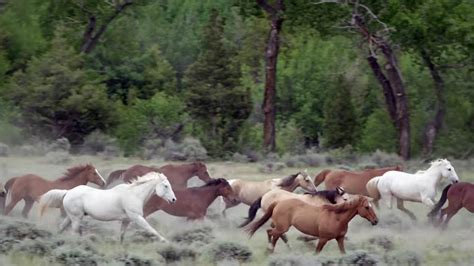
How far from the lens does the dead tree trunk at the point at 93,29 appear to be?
140ft

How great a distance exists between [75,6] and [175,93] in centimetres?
595

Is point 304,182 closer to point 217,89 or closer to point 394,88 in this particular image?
point 394,88

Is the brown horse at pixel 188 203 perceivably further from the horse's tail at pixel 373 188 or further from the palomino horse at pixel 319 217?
the horse's tail at pixel 373 188

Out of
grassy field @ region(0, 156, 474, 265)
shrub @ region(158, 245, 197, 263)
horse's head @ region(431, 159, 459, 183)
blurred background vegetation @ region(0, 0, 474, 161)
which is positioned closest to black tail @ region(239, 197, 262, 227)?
grassy field @ region(0, 156, 474, 265)

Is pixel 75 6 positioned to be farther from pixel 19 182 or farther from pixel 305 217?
pixel 305 217

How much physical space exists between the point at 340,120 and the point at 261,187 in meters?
22.8

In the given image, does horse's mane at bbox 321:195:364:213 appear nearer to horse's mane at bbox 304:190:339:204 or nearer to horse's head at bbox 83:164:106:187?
horse's mane at bbox 304:190:339:204

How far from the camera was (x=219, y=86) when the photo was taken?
3562 cm

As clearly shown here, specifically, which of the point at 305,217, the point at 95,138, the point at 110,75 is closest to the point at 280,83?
the point at 110,75

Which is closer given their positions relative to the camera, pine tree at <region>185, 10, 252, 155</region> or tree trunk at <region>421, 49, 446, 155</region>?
pine tree at <region>185, 10, 252, 155</region>

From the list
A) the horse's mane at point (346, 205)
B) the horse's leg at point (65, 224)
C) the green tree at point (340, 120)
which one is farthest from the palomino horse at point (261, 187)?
the green tree at point (340, 120)

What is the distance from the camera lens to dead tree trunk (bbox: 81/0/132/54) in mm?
42713

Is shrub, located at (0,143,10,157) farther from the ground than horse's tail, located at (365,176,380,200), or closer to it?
closer to it

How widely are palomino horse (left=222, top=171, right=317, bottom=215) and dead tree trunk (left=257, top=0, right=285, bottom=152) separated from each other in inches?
599
